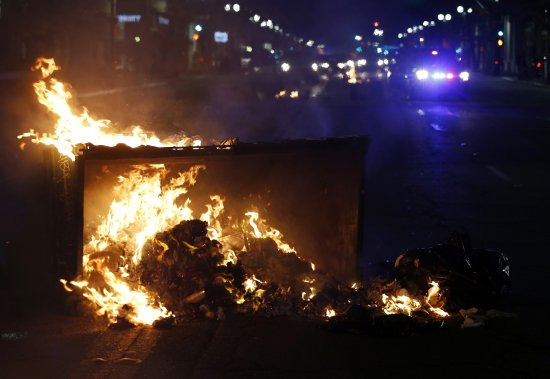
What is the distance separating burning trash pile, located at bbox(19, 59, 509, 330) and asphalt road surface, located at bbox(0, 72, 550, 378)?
0.22 metres

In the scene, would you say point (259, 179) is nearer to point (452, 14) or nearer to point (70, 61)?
point (70, 61)

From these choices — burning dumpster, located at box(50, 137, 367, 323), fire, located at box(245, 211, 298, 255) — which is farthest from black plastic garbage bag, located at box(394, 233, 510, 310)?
fire, located at box(245, 211, 298, 255)

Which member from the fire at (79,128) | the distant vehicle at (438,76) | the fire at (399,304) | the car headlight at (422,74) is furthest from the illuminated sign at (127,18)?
the fire at (399,304)

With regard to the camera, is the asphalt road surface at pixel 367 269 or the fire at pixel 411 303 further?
the fire at pixel 411 303

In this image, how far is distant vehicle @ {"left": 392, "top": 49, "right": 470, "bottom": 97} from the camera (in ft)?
147

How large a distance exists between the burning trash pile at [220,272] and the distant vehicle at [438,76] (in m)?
38.1

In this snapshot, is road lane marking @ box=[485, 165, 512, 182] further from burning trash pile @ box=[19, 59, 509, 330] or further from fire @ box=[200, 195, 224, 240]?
fire @ box=[200, 195, 224, 240]

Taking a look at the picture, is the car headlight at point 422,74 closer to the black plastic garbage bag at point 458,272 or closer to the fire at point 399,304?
the black plastic garbage bag at point 458,272

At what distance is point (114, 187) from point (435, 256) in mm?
2604

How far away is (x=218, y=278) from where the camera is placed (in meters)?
6.79

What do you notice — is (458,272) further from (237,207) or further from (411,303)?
(237,207)

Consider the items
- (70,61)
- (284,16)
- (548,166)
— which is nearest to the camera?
(548,166)

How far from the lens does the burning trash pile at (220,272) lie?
21.9 ft

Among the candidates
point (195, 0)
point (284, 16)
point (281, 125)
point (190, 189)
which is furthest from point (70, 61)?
point (284, 16)
